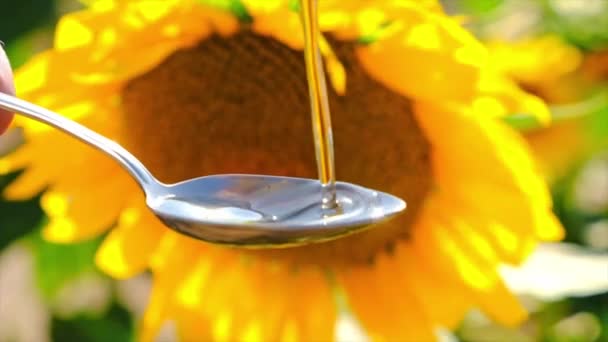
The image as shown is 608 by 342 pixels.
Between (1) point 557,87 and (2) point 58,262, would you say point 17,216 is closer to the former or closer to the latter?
(2) point 58,262

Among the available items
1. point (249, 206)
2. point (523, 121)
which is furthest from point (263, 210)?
point (523, 121)

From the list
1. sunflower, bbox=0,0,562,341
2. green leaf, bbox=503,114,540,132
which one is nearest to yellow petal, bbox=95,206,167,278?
sunflower, bbox=0,0,562,341

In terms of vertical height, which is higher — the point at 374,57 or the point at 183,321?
the point at 374,57

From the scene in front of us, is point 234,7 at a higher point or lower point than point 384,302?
higher

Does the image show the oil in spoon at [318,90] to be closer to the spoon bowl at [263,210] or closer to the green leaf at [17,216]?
the spoon bowl at [263,210]

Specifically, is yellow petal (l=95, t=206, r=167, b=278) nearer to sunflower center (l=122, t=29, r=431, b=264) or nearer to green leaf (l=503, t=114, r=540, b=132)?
sunflower center (l=122, t=29, r=431, b=264)

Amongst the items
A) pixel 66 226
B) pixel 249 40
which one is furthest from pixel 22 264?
pixel 249 40

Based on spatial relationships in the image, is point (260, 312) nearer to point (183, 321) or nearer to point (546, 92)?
point (183, 321)
